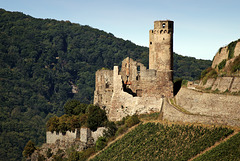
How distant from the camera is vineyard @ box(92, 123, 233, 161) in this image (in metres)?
48.4

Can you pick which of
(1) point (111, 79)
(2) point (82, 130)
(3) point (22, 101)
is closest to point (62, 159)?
(2) point (82, 130)

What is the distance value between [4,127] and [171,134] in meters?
86.2

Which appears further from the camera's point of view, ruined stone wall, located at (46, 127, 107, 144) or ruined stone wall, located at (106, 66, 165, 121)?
ruined stone wall, located at (46, 127, 107, 144)

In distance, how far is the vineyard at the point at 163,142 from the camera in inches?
1907

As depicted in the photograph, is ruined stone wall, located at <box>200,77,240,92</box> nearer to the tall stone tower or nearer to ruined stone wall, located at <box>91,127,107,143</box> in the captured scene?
the tall stone tower

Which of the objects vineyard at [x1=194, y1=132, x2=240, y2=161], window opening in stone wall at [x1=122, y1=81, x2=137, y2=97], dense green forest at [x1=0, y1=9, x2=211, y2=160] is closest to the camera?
vineyard at [x1=194, y1=132, x2=240, y2=161]

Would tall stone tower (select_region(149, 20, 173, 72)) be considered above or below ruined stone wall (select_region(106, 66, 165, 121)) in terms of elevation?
above

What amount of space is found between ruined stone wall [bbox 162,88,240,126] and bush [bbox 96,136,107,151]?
7.60 meters

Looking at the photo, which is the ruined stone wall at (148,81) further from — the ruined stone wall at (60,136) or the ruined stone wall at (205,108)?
the ruined stone wall at (60,136)

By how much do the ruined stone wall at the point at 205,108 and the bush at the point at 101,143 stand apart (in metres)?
7.60

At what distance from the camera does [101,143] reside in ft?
199

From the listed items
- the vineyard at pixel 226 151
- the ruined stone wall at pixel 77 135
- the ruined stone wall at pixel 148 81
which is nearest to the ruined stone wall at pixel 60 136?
the ruined stone wall at pixel 77 135

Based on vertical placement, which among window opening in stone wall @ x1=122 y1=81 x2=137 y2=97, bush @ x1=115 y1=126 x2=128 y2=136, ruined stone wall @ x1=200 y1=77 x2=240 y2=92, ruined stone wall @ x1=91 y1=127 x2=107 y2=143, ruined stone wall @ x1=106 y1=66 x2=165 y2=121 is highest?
ruined stone wall @ x1=200 y1=77 x2=240 y2=92

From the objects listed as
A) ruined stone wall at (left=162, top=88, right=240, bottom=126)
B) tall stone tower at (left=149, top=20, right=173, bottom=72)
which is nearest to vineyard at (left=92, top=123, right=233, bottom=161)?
ruined stone wall at (left=162, top=88, right=240, bottom=126)
